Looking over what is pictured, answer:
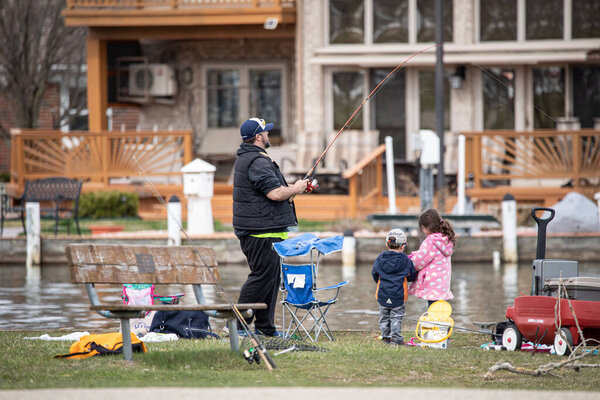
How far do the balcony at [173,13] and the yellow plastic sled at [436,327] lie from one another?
16123 millimetres

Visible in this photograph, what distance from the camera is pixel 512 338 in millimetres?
8625

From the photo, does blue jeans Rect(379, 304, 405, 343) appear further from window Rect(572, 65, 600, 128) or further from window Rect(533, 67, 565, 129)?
window Rect(572, 65, 600, 128)

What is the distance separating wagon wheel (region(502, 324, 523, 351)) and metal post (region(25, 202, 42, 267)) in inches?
389

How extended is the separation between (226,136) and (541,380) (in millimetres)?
20347

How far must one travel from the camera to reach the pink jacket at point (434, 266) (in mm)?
9172

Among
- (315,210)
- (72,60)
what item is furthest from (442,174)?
(72,60)

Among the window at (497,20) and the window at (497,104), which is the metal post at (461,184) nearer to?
the window at (497,104)

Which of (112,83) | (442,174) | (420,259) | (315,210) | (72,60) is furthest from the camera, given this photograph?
(72,60)

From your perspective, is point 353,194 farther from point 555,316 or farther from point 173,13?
point 555,316

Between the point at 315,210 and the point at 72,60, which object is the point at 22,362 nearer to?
the point at 315,210

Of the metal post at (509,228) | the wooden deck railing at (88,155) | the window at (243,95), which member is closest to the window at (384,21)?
the window at (243,95)

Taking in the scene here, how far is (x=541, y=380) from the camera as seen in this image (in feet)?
23.1

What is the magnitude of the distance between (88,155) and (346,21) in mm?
6645

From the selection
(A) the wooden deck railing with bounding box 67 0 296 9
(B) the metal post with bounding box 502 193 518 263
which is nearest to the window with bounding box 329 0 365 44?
(A) the wooden deck railing with bounding box 67 0 296 9
